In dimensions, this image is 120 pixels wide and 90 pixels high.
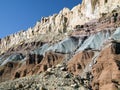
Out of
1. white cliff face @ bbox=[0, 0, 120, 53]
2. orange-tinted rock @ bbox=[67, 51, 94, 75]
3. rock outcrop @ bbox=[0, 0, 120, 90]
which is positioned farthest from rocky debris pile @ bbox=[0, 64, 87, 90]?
white cliff face @ bbox=[0, 0, 120, 53]

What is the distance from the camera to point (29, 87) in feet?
208

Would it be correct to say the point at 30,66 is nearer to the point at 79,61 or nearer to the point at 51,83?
the point at 79,61

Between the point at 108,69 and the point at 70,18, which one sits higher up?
the point at 70,18

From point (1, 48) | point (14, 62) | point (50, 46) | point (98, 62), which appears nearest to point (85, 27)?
point (50, 46)

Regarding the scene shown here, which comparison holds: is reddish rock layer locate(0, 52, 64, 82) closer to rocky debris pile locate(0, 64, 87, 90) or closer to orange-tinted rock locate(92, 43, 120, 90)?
orange-tinted rock locate(92, 43, 120, 90)

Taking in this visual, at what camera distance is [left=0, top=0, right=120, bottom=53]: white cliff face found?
418ft

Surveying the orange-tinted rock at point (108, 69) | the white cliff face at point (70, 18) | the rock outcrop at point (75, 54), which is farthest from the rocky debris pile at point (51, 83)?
the white cliff face at point (70, 18)

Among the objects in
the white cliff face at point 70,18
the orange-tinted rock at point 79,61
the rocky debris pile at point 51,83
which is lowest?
the rocky debris pile at point 51,83

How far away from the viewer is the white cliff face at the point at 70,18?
12731cm

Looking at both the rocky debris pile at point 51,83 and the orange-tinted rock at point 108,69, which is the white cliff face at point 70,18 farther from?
the rocky debris pile at point 51,83

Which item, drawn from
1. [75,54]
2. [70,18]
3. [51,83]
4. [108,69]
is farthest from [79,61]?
[70,18]

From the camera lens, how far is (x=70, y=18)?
149 m

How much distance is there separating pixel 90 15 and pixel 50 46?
2064 centimetres

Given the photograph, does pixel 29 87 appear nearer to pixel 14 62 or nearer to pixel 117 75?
pixel 117 75
